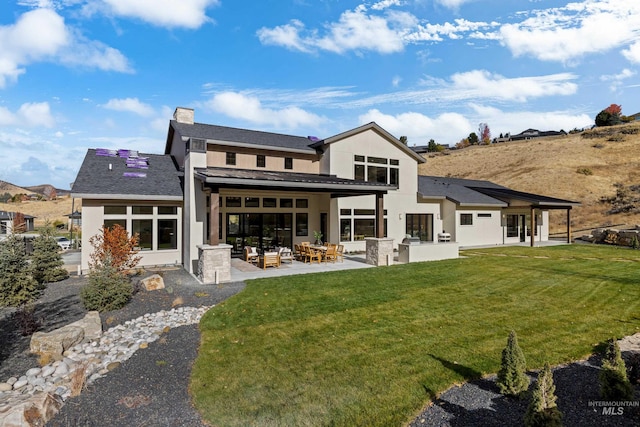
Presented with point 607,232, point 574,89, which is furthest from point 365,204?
point 607,232

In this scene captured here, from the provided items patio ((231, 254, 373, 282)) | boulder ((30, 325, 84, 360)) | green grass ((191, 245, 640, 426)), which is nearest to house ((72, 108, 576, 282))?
patio ((231, 254, 373, 282))

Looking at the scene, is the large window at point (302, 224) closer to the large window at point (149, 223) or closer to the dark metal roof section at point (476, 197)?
the large window at point (149, 223)

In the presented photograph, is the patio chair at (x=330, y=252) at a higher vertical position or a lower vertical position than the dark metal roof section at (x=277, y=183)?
lower

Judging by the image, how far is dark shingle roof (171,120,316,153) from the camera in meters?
16.0

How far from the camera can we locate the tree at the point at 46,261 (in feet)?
37.4

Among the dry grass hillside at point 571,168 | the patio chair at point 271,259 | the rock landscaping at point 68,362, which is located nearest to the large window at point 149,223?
the patio chair at point 271,259

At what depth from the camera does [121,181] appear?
14203 millimetres

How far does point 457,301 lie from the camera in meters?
8.86

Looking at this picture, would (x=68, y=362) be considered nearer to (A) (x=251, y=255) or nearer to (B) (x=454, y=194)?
(A) (x=251, y=255)

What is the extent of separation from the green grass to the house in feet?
12.0

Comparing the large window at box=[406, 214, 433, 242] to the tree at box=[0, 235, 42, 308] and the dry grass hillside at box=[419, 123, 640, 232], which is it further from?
the dry grass hillside at box=[419, 123, 640, 232]

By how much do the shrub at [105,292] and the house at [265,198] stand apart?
274 centimetres

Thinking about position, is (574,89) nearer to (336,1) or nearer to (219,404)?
(336,1)

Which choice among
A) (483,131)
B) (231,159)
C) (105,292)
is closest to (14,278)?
(105,292)
